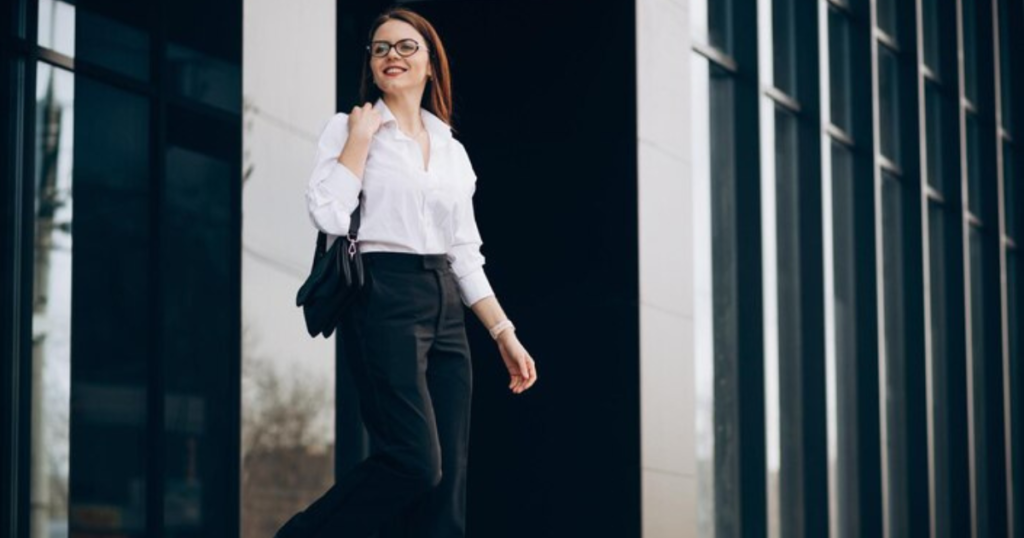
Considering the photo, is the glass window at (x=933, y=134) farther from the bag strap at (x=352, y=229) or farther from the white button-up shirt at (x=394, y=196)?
the bag strap at (x=352, y=229)

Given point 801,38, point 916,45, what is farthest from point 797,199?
point 916,45

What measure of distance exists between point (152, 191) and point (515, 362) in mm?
2202

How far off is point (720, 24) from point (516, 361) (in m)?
7.67

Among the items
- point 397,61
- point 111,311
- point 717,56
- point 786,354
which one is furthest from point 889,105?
point 397,61

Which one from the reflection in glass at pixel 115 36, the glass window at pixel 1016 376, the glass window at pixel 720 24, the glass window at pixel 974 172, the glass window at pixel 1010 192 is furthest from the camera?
the glass window at pixel 1010 192

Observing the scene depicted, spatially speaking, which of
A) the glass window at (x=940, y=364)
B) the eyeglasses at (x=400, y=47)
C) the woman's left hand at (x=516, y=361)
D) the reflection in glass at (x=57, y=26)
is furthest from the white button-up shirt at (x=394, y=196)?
the glass window at (x=940, y=364)

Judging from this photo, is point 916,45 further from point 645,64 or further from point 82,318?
point 82,318

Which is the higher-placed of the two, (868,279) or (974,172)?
(974,172)

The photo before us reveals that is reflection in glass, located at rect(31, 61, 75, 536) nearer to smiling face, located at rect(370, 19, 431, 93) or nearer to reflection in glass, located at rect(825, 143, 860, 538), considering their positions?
smiling face, located at rect(370, 19, 431, 93)

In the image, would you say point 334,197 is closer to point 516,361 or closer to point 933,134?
point 516,361

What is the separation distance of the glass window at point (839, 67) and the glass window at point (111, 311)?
362 inches

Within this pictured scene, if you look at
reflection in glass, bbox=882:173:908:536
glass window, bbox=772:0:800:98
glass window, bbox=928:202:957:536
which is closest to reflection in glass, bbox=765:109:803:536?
glass window, bbox=772:0:800:98

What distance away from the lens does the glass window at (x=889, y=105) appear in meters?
17.5

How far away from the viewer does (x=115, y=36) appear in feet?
25.3
